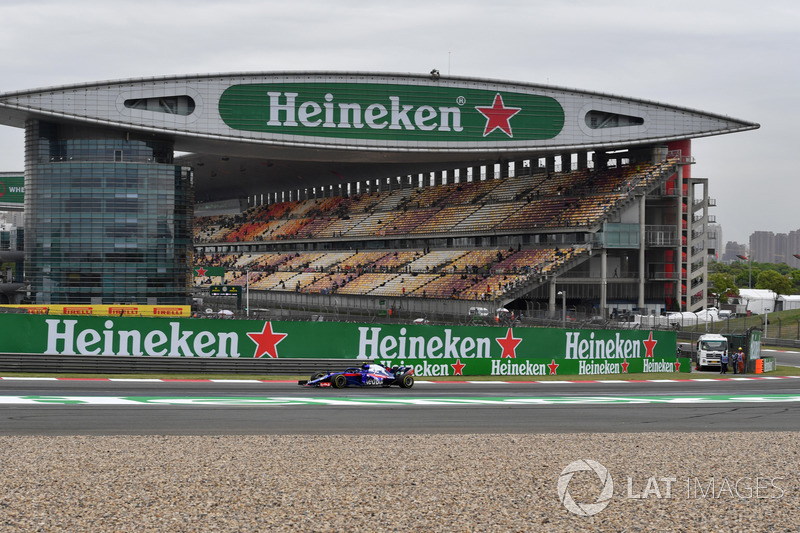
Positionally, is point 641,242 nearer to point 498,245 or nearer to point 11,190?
point 498,245

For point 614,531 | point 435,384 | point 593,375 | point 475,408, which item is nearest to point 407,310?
point 593,375

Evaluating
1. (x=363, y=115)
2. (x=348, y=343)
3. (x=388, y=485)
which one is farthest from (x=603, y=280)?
(x=388, y=485)

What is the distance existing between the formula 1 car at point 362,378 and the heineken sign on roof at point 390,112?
4188 centimetres

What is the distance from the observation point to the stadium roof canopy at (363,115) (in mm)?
59781

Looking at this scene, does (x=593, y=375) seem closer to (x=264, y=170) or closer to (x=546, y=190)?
(x=546, y=190)

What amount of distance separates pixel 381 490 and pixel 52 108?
183 ft

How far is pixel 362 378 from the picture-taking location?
2417 cm

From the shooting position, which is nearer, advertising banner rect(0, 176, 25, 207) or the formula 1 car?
the formula 1 car

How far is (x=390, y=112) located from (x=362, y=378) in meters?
44.0

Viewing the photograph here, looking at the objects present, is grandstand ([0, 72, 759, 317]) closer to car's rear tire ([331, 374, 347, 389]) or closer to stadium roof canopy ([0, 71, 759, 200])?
stadium roof canopy ([0, 71, 759, 200])

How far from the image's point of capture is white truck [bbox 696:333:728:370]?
38562 millimetres

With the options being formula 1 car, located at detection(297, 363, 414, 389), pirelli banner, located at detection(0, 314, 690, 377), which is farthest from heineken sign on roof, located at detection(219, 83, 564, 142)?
formula 1 car, located at detection(297, 363, 414, 389)
